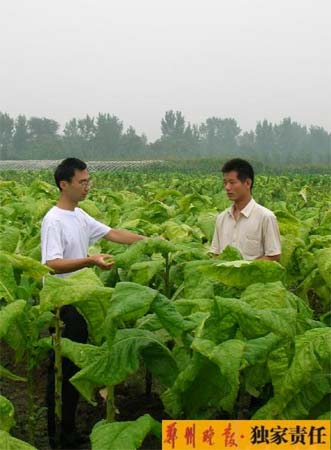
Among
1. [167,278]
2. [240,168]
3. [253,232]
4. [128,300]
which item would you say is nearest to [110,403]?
[128,300]

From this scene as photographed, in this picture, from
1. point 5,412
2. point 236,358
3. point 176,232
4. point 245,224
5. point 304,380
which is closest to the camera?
point 236,358

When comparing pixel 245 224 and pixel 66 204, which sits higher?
pixel 66 204

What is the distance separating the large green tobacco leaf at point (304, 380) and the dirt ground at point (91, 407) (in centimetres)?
111

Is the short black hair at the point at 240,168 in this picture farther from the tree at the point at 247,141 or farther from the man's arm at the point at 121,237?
the tree at the point at 247,141

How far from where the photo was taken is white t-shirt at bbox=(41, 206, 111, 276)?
346 centimetres

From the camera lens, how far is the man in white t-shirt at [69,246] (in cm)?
325

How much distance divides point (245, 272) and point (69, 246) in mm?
1197

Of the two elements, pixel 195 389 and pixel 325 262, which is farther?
pixel 325 262

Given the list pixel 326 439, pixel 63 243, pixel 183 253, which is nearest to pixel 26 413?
pixel 63 243

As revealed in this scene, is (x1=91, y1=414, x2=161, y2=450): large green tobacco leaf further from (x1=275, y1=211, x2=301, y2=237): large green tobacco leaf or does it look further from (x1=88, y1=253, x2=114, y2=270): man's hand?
(x1=275, y1=211, x2=301, y2=237): large green tobacco leaf

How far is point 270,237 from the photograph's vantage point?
3.94 m

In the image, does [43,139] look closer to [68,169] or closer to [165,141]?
[165,141]

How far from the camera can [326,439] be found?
238cm

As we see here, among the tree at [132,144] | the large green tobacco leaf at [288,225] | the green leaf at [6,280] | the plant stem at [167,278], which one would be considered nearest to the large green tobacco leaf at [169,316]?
the green leaf at [6,280]
